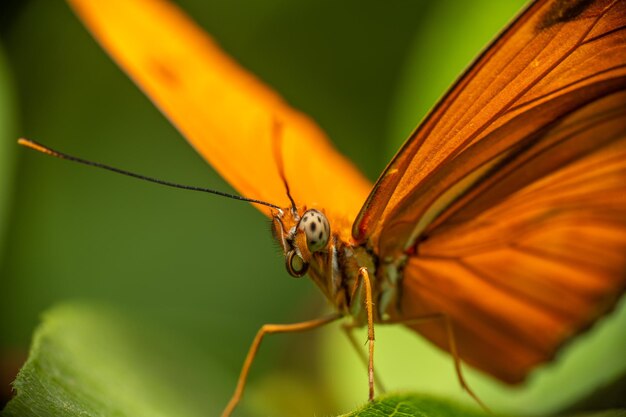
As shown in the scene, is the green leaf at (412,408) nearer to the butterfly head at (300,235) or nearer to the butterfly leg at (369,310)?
the butterfly leg at (369,310)

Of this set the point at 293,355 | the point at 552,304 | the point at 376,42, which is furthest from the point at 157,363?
the point at 376,42

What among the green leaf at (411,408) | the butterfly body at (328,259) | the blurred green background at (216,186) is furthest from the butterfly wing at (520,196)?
the green leaf at (411,408)

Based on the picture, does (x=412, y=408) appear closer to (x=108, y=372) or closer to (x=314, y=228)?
(x=314, y=228)

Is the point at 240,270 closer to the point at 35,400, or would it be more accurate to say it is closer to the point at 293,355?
the point at 293,355

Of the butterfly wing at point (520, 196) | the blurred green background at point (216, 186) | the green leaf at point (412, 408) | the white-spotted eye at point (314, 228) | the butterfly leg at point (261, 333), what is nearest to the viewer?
the green leaf at point (412, 408)

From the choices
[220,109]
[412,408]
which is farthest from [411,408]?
[220,109]

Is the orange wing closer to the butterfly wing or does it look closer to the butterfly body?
the butterfly body
